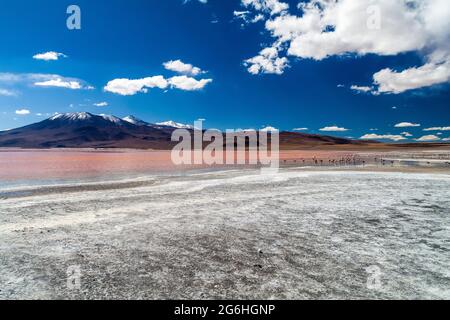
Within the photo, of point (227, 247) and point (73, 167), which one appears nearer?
point (227, 247)

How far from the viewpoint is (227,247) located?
22.0 ft

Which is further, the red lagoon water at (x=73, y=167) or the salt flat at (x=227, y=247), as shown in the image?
the red lagoon water at (x=73, y=167)

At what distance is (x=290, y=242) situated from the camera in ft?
23.0

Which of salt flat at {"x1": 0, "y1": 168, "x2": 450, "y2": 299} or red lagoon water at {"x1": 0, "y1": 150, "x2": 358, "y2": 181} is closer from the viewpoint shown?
salt flat at {"x1": 0, "y1": 168, "x2": 450, "y2": 299}

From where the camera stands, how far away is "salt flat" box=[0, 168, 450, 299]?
4758mm

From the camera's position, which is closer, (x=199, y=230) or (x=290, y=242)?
(x=290, y=242)

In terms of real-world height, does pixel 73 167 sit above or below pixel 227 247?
above

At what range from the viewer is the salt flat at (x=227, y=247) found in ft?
15.6

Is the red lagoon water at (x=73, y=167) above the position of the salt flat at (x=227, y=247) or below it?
above

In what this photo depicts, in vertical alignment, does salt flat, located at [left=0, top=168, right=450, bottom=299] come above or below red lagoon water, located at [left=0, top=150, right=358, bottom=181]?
below
